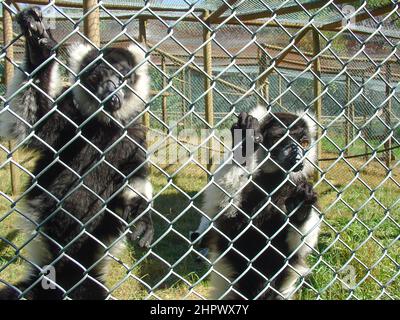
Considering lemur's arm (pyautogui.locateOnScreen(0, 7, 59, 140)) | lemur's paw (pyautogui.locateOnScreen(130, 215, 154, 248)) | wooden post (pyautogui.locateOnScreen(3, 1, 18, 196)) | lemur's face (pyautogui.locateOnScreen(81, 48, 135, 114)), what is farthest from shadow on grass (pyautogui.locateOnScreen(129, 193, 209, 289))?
wooden post (pyautogui.locateOnScreen(3, 1, 18, 196))

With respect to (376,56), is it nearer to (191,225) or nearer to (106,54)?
(191,225)

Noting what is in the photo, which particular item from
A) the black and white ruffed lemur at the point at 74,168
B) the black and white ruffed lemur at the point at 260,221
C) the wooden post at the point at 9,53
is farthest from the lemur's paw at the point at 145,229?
the wooden post at the point at 9,53

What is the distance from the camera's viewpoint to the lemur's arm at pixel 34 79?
2.62 meters

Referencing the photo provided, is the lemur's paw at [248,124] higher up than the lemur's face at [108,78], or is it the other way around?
the lemur's face at [108,78]

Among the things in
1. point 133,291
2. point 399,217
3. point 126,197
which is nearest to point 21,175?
point 133,291

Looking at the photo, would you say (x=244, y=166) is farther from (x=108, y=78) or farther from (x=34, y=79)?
(x=34, y=79)

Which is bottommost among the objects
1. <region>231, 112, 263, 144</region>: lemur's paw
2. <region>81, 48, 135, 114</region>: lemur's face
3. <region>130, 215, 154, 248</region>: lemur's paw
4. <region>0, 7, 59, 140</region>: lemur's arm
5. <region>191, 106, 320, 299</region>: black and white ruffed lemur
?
<region>191, 106, 320, 299</region>: black and white ruffed lemur

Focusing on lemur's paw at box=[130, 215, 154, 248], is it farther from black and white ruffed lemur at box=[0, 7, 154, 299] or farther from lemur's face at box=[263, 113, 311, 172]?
lemur's face at box=[263, 113, 311, 172]

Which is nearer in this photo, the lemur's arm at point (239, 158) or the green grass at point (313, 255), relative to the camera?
the lemur's arm at point (239, 158)

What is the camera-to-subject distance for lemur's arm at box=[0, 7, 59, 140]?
2615mm

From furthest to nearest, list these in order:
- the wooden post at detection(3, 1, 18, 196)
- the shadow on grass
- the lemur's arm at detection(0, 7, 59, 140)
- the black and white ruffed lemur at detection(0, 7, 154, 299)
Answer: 1. the wooden post at detection(3, 1, 18, 196)
2. the shadow on grass
3. the black and white ruffed lemur at detection(0, 7, 154, 299)
4. the lemur's arm at detection(0, 7, 59, 140)

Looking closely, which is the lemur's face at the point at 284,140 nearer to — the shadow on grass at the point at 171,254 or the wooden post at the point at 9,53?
the shadow on grass at the point at 171,254

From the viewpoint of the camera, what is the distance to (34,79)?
2631 mm
